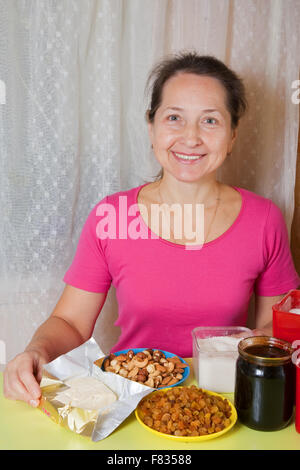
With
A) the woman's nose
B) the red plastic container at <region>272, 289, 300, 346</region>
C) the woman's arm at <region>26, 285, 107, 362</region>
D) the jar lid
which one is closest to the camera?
the jar lid

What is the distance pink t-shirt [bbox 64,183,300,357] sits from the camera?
4.34 feet

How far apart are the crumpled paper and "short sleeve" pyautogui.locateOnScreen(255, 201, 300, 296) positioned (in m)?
0.61

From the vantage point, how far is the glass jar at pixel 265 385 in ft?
2.61

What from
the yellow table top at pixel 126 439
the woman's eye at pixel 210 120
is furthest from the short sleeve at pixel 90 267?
the yellow table top at pixel 126 439

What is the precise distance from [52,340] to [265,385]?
0.56 metres

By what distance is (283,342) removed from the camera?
85 centimetres

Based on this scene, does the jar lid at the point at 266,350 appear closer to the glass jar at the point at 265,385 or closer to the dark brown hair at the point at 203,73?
the glass jar at the point at 265,385

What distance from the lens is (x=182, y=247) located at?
52.4 inches

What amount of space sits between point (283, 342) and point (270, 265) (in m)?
0.58

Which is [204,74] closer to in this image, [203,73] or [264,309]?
[203,73]

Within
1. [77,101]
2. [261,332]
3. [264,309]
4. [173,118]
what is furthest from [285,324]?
[77,101]

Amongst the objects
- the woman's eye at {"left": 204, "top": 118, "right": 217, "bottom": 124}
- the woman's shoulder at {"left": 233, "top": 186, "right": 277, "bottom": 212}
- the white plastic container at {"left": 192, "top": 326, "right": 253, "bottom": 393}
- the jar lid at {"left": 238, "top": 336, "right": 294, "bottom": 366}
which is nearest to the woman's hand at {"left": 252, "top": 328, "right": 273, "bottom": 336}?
the white plastic container at {"left": 192, "top": 326, "right": 253, "bottom": 393}

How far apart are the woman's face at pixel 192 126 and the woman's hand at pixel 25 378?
2.08 ft

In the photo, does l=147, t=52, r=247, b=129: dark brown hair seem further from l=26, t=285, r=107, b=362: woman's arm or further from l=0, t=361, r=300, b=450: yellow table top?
l=0, t=361, r=300, b=450: yellow table top
